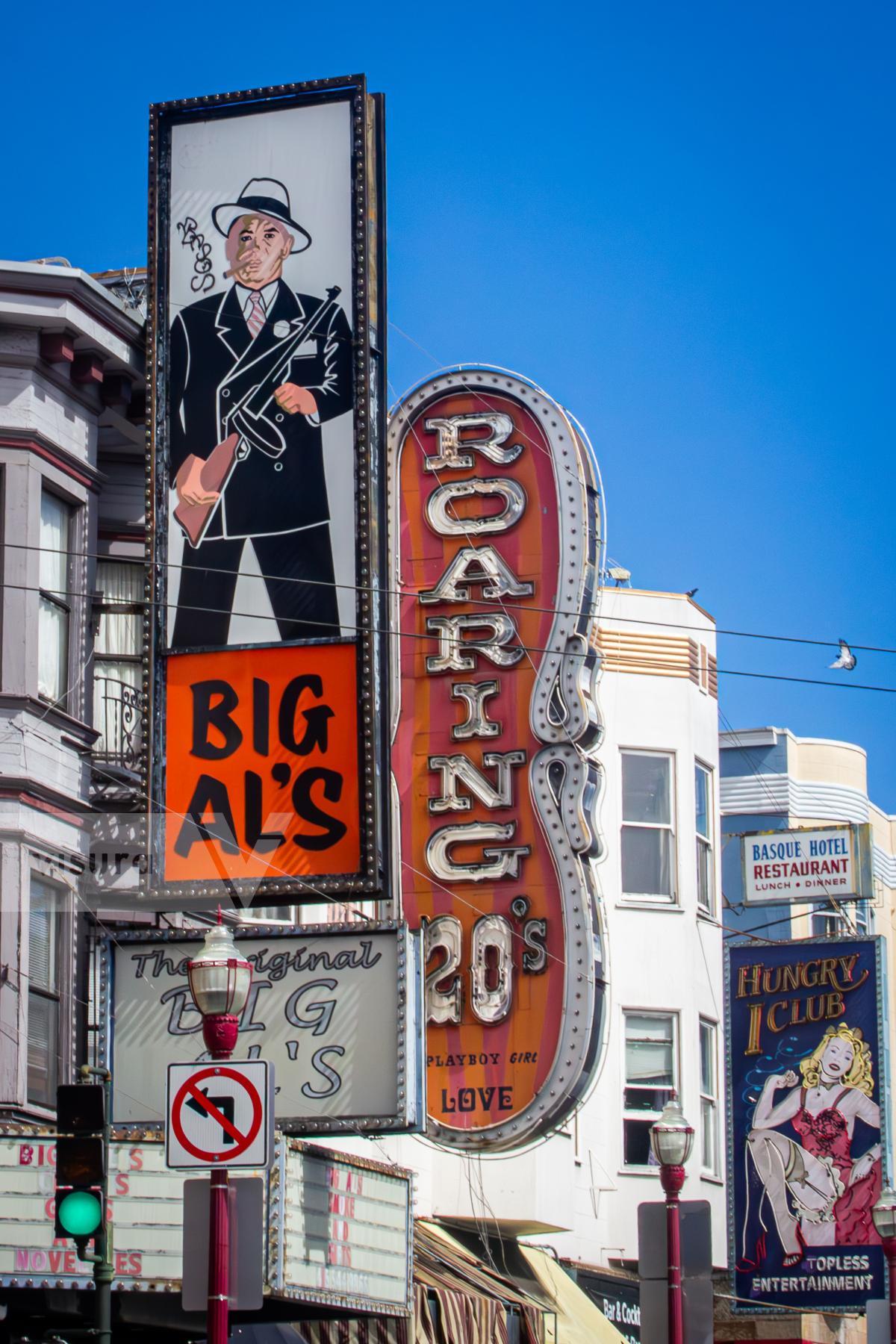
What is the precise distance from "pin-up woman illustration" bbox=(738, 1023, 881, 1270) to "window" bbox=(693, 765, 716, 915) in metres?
2.74

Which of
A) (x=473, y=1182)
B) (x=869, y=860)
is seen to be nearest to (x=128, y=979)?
(x=473, y=1182)

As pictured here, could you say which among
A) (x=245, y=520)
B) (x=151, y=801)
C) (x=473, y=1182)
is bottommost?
(x=473, y=1182)

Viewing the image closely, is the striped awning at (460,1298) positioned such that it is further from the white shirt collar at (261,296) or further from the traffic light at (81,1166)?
the white shirt collar at (261,296)

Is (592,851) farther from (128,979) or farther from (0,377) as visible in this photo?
(0,377)

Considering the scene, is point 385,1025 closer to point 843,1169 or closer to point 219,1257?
point 219,1257

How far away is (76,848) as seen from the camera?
20.5 metres

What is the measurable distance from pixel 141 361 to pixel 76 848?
473cm

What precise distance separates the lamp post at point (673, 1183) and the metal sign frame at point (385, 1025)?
2.42 metres

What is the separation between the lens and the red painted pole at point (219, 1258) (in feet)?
47.4

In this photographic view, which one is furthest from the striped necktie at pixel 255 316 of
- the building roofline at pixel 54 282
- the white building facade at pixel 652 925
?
the white building facade at pixel 652 925

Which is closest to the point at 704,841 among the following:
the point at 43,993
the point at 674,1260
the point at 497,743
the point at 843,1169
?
the point at 843,1169

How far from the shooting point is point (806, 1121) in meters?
34.4

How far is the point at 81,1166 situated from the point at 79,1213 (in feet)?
0.99

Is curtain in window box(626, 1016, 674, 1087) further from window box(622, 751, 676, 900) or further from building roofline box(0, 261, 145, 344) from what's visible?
building roofline box(0, 261, 145, 344)
